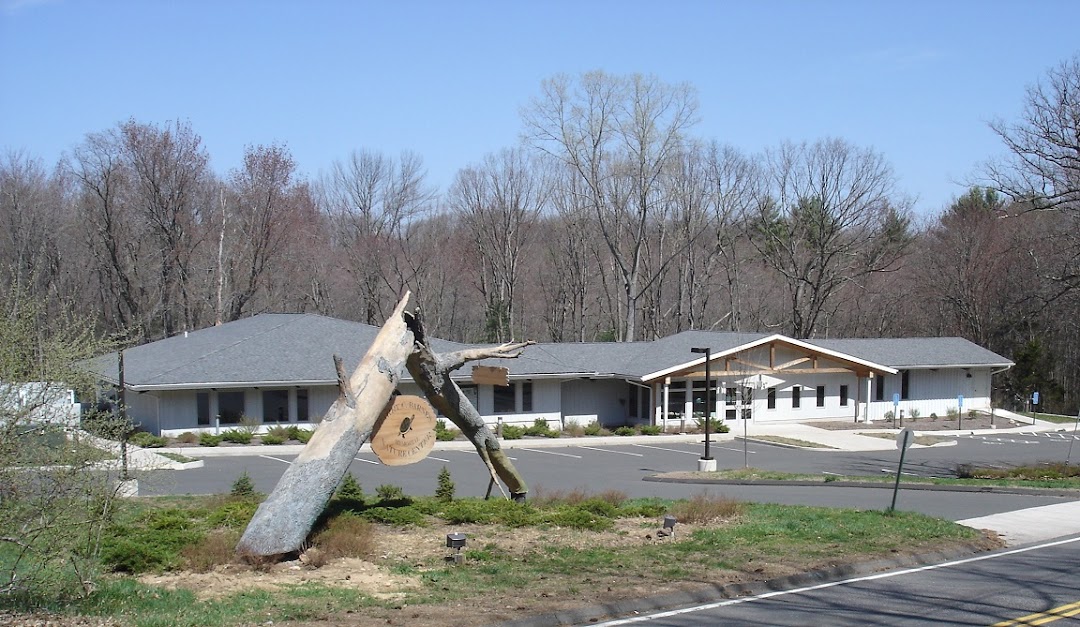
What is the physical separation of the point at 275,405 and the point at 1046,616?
3402cm

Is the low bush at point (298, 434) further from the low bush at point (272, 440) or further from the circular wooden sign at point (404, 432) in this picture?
the circular wooden sign at point (404, 432)

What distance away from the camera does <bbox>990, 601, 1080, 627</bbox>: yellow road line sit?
11180 mm

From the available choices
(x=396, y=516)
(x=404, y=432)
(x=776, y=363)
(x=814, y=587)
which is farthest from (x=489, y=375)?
(x=776, y=363)

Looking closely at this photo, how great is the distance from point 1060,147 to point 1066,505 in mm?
13338

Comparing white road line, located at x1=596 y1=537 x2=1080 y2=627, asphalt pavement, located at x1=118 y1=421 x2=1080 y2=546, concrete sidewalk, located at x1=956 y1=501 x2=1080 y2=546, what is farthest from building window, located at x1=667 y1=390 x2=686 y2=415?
white road line, located at x1=596 y1=537 x2=1080 y2=627

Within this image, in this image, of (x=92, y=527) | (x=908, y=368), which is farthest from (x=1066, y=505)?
(x=908, y=368)

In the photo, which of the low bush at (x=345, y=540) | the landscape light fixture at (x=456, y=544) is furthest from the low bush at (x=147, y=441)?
the landscape light fixture at (x=456, y=544)

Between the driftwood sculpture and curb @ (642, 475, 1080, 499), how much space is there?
10789 millimetres

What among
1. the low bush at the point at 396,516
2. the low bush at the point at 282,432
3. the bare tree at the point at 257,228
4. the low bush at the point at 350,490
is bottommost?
the low bush at the point at 282,432

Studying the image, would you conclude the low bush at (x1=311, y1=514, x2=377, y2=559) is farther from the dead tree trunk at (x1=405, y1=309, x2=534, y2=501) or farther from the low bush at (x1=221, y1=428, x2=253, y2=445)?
the low bush at (x1=221, y1=428, x2=253, y2=445)

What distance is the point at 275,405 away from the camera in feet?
136

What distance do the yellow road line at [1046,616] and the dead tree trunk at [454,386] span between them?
28.3 feet

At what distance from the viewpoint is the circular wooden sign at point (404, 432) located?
654 inches

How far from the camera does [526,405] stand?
149 feet
